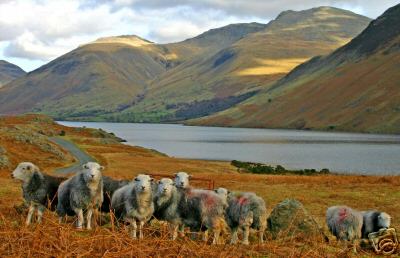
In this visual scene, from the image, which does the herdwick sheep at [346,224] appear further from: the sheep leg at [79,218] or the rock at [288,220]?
the sheep leg at [79,218]

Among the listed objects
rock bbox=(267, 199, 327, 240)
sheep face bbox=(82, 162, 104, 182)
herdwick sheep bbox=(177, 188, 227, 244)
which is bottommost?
rock bbox=(267, 199, 327, 240)

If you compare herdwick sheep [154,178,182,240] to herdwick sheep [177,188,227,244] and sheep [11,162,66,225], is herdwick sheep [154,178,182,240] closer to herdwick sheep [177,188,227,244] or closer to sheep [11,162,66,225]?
herdwick sheep [177,188,227,244]

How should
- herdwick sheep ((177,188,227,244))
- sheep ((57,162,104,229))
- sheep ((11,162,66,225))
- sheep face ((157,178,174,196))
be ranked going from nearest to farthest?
herdwick sheep ((177,188,227,244)) → sheep face ((157,178,174,196)) → sheep ((57,162,104,229)) → sheep ((11,162,66,225))

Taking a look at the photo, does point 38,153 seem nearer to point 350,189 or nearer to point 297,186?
point 297,186

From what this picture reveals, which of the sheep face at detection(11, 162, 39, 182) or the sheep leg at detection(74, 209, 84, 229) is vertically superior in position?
the sheep face at detection(11, 162, 39, 182)

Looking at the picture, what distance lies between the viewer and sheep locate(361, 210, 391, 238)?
59.5ft

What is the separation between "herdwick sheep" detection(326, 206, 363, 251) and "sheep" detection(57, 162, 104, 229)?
27.9 ft

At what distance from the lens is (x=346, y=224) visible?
59.2 ft

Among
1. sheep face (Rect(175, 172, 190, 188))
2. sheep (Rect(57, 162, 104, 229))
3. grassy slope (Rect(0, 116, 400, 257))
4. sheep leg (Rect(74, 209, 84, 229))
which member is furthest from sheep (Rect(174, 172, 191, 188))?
sheep leg (Rect(74, 209, 84, 229))

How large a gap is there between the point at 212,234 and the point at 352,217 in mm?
5361

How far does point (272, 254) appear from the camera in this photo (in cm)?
1134

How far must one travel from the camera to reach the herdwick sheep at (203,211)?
15.9 meters

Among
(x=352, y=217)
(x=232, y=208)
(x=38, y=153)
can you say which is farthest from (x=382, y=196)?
(x=38, y=153)

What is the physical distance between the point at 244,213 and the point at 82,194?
5.55m
